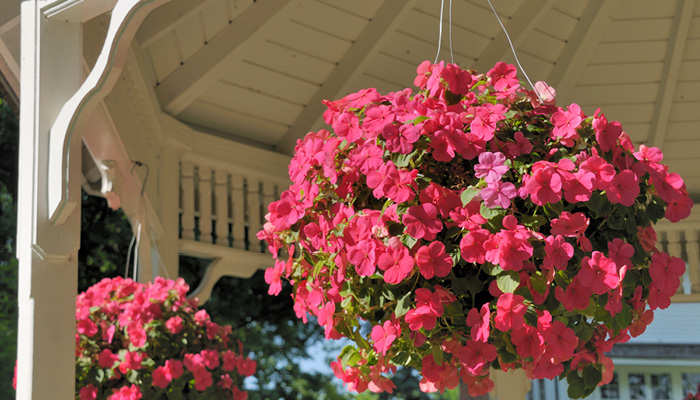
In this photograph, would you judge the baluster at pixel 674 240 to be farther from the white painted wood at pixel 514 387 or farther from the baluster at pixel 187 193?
the baluster at pixel 187 193

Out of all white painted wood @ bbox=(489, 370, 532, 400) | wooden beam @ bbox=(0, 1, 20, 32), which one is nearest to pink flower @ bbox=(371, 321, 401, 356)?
wooden beam @ bbox=(0, 1, 20, 32)

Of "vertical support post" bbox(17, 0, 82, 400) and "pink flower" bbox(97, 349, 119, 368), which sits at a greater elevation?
"vertical support post" bbox(17, 0, 82, 400)

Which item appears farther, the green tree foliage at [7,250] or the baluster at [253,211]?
the green tree foliage at [7,250]

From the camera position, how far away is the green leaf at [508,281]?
1.23m

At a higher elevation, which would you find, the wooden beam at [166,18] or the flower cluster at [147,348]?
the wooden beam at [166,18]

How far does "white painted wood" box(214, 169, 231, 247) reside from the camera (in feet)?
12.9

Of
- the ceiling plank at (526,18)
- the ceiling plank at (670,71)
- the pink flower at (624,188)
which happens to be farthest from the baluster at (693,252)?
the pink flower at (624,188)

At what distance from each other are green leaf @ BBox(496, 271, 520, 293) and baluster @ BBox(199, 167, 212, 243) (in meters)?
2.75

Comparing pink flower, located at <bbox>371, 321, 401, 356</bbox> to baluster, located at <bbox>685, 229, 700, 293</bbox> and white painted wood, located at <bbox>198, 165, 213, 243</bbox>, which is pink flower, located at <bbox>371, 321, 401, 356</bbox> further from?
baluster, located at <bbox>685, 229, 700, 293</bbox>

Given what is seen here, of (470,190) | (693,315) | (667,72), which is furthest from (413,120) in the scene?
(693,315)

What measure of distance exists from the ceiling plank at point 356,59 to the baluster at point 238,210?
0.32 metres

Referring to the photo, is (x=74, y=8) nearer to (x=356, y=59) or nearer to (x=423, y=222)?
(x=423, y=222)

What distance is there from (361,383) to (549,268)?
44 centimetres

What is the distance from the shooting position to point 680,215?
1.48 meters
